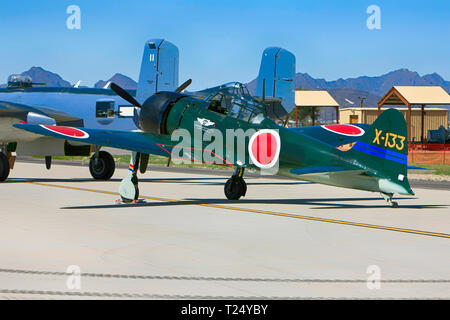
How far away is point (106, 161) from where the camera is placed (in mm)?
25484

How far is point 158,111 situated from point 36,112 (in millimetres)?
10174

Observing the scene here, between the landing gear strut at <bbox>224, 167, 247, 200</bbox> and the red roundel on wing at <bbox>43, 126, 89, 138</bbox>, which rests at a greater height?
the red roundel on wing at <bbox>43, 126, 89, 138</bbox>

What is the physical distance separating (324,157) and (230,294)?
887 centimetres

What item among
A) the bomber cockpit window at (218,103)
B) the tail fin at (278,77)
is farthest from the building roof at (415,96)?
the bomber cockpit window at (218,103)

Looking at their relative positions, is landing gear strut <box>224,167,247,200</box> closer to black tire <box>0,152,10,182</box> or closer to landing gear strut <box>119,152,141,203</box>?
landing gear strut <box>119,152,141,203</box>

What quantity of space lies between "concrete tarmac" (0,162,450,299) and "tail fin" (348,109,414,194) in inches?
28.8

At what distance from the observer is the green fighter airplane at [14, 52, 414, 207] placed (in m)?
14.7

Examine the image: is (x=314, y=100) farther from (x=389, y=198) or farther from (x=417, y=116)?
(x=389, y=198)

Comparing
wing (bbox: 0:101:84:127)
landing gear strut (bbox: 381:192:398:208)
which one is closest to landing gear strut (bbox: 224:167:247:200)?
landing gear strut (bbox: 381:192:398:208)

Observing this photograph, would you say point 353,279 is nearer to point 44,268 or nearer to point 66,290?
point 66,290

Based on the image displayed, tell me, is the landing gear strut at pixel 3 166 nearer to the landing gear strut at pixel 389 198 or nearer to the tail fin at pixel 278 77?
the tail fin at pixel 278 77

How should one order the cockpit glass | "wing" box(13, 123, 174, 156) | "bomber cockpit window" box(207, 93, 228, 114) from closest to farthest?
the cockpit glass, "bomber cockpit window" box(207, 93, 228, 114), "wing" box(13, 123, 174, 156)

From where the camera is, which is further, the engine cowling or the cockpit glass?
the engine cowling

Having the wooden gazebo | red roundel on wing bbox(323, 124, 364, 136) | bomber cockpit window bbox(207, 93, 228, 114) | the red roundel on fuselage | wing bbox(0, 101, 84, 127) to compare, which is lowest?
the red roundel on fuselage
